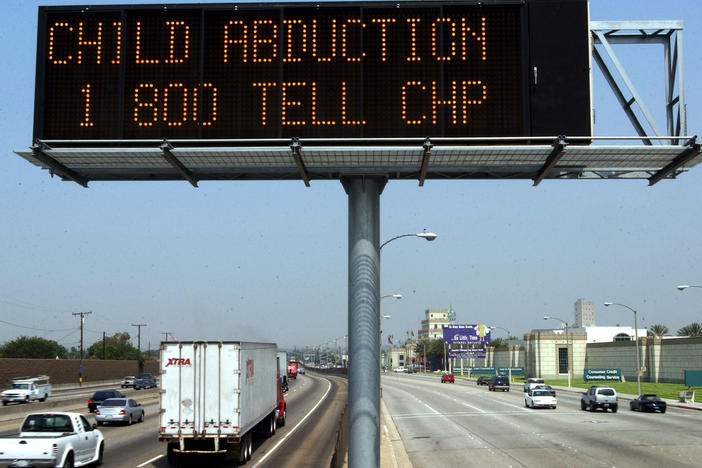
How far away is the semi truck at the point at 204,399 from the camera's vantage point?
74.4 feet

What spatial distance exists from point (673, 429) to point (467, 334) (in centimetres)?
8051

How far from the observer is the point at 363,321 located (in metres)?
13.5

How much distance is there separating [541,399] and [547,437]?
21107 mm

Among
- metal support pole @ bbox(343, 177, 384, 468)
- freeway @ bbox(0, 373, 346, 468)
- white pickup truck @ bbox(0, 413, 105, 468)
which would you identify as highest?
metal support pole @ bbox(343, 177, 384, 468)

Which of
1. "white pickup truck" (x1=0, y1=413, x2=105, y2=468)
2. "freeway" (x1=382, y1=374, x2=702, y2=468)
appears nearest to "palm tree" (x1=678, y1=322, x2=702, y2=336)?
"freeway" (x1=382, y1=374, x2=702, y2=468)

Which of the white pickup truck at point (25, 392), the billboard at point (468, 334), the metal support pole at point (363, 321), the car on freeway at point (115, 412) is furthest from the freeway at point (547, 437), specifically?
the billboard at point (468, 334)

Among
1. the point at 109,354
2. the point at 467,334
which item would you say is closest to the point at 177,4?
the point at 467,334

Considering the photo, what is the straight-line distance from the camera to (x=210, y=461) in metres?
24.6

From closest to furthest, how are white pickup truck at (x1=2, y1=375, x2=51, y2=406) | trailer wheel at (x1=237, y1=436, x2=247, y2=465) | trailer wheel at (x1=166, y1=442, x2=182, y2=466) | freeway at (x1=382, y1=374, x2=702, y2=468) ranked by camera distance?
1. trailer wheel at (x1=166, y1=442, x2=182, y2=466)
2. trailer wheel at (x1=237, y1=436, x2=247, y2=465)
3. freeway at (x1=382, y1=374, x2=702, y2=468)
4. white pickup truck at (x1=2, y1=375, x2=51, y2=406)

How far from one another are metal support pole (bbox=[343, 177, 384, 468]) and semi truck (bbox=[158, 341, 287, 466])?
1028cm

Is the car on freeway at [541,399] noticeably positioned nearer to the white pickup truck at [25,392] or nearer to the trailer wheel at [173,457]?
the trailer wheel at [173,457]

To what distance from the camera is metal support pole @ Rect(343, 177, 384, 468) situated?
520 inches

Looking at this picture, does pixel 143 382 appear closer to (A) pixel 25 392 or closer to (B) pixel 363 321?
(A) pixel 25 392

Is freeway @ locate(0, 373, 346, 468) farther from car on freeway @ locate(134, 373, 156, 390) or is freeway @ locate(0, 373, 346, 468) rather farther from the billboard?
the billboard
